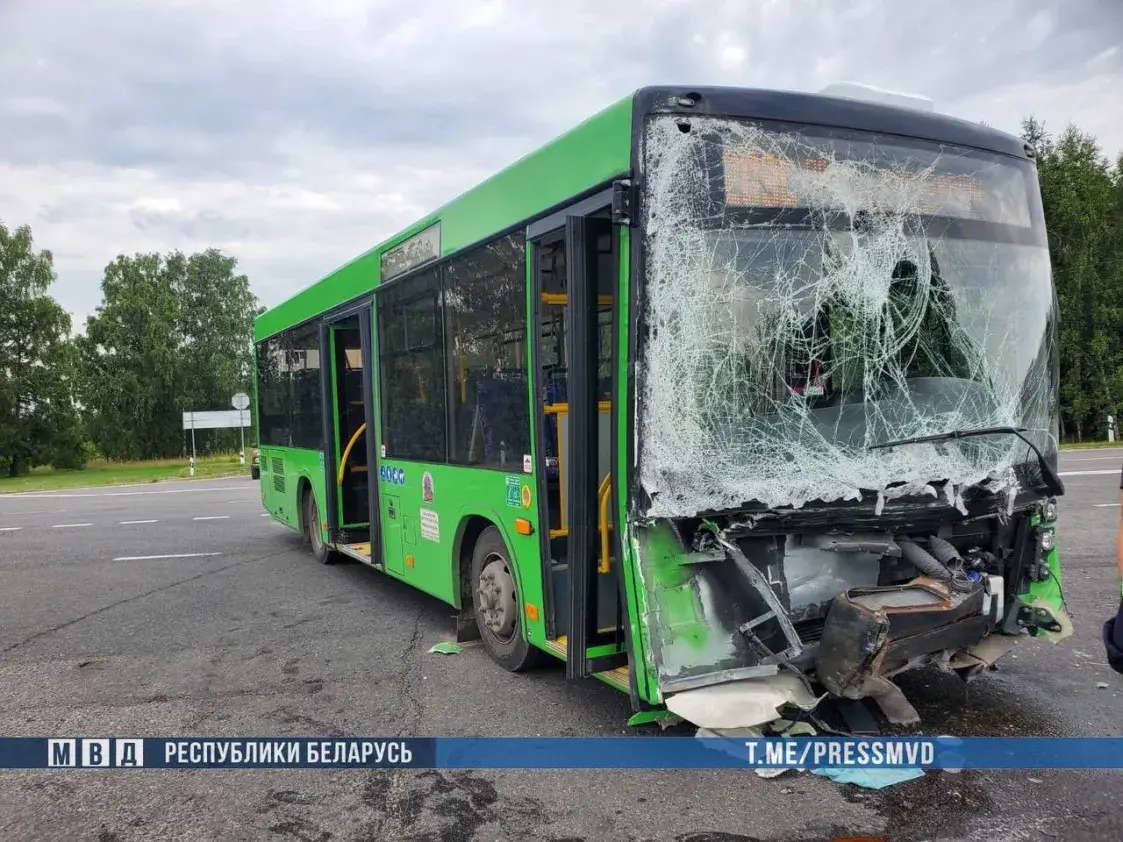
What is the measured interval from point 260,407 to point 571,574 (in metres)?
8.90

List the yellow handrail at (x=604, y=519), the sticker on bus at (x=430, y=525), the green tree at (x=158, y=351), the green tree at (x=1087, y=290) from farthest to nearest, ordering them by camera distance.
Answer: the green tree at (x=158, y=351), the green tree at (x=1087, y=290), the sticker on bus at (x=430, y=525), the yellow handrail at (x=604, y=519)

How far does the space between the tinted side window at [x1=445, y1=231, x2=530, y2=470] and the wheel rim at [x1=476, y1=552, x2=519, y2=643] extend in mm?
674

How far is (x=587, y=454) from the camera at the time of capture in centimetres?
432

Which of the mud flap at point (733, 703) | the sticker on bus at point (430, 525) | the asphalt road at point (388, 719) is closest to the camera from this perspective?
the asphalt road at point (388, 719)

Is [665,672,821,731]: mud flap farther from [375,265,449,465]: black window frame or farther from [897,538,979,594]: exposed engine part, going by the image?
[375,265,449,465]: black window frame

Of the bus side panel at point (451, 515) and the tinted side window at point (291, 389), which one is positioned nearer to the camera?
the bus side panel at point (451, 515)

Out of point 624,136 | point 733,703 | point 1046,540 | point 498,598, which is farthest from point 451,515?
point 1046,540

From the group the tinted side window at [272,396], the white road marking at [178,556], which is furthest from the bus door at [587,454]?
the white road marking at [178,556]

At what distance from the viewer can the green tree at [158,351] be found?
5153 cm

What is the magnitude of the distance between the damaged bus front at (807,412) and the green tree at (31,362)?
5093cm

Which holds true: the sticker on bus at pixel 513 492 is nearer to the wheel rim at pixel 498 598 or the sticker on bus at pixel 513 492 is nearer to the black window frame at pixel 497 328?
the black window frame at pixel 497 328

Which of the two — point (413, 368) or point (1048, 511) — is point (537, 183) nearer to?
point (413, 368)

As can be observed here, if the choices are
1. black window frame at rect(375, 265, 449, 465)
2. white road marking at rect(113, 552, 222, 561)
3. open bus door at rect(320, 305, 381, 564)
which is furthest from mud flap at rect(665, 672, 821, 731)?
white road marking at rect(113, 552, 222, 561)

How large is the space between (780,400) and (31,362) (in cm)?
5343
